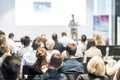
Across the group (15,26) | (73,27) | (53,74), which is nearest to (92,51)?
(53,74)

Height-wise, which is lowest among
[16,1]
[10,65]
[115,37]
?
[115,37]

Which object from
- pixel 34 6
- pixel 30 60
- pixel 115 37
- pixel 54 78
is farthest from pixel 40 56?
pixel 34 6

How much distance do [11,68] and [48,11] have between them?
12298 mm

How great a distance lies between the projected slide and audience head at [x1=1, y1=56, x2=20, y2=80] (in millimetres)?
11995

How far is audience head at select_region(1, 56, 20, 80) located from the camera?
184cm

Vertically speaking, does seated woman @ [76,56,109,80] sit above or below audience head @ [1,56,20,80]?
below

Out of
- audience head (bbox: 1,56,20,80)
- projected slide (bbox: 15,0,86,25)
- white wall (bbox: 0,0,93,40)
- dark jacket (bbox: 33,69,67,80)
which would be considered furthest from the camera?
white wall (bbox: 0,0,93,40)

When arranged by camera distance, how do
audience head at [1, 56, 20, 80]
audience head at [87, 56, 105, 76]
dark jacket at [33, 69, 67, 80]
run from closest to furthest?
audience head at [1, 56, 20, 80]
audience head at [87, 56, 105, 76]
dark jacket at [33, 69, 67, 80]

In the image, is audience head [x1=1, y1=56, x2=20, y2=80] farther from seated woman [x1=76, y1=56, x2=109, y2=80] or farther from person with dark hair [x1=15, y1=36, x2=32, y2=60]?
person with dark hair [x1=15, y1=36, x2=32, y2=60]

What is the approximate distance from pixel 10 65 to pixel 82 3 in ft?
41.3

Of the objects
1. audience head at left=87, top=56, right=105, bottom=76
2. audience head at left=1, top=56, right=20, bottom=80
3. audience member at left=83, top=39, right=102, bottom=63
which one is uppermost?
audience head at left=1, top=56, right=20, bottom=80

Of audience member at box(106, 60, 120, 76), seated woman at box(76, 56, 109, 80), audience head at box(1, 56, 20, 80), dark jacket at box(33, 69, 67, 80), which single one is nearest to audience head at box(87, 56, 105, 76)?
seated woman at box(76, 56, 109, 80)

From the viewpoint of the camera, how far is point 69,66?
4.31 meters

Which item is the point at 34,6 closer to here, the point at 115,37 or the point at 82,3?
the point at 82,3
